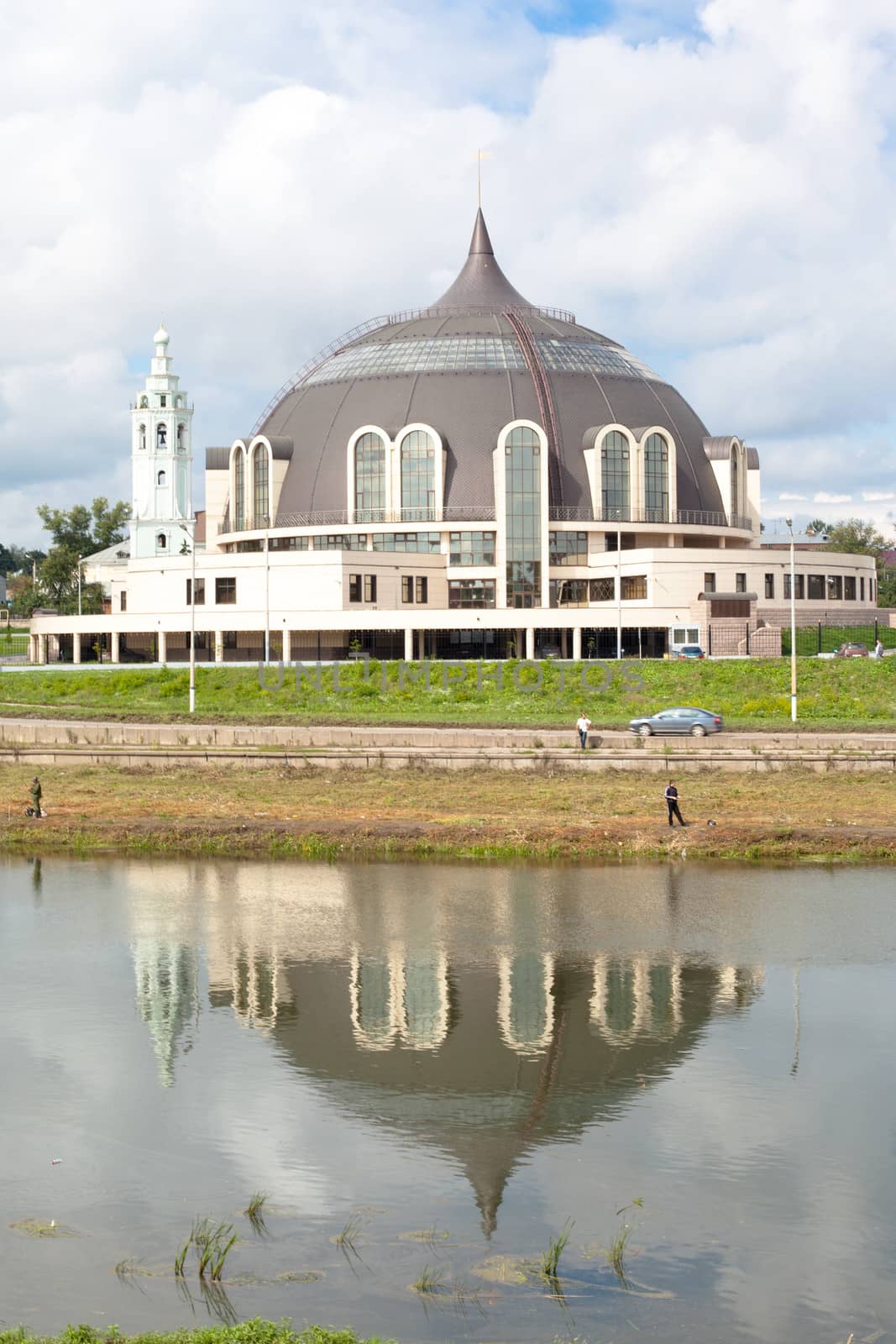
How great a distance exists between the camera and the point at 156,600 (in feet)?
298

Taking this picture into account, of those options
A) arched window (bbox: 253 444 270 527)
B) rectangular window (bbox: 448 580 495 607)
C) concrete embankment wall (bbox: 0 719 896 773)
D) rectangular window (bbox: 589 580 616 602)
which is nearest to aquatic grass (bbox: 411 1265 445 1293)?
concrete embankment wall (bbox: 0 719 896 773)

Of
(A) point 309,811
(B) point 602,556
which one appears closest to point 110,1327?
(A) point 309,811

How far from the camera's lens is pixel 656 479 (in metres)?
91.8

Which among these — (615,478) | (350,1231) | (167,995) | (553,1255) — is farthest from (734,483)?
(553,1255)

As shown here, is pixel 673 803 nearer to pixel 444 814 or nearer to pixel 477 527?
pixel 444 814

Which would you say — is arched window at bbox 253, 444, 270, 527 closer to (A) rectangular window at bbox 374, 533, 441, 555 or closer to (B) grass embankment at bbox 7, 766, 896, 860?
(A) rectangular window at bbox 374, 533, 441, 555

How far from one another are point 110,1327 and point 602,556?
3121 inches

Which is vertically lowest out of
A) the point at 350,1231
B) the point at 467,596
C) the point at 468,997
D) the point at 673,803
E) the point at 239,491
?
the point at 350,1231

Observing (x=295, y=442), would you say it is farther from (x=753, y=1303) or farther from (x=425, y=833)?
(x=753, y=1303)

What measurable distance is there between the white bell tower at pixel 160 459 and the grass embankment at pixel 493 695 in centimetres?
5132

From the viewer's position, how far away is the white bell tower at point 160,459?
394ft

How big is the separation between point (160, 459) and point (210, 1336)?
4521 inches

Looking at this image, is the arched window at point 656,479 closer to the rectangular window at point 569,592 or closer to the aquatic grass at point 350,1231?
the rectangular window at point 569,592

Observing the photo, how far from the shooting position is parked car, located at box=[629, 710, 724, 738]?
1976 inches
